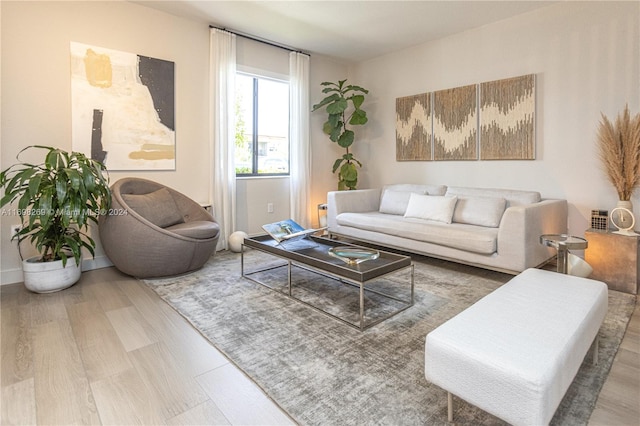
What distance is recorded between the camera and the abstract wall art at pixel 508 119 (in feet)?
12.2

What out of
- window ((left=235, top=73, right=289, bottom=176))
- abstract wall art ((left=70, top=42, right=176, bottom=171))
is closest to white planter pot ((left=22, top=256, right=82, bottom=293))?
abstract wall art ((left=70, top=42, right=176, bottom=171))

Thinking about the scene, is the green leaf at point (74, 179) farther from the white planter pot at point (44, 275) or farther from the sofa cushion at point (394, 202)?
the sofa cushion at point (394, 202)

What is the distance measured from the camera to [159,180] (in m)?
3.87

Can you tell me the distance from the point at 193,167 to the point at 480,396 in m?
3.78

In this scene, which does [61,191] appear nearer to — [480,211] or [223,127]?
[223,127]

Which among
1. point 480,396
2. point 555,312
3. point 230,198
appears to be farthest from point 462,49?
point 480,396

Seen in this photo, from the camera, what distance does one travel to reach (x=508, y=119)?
3.88 metres

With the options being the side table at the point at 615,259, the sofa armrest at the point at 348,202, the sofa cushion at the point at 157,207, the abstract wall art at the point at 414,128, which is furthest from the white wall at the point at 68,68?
the side table at the point at 615,259

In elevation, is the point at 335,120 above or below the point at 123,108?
above

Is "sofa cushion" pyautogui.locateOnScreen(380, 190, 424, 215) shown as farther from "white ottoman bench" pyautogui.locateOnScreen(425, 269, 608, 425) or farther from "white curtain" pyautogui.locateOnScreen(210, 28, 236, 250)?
"white ottoman bench" pyautogui.locateOnScreen(425, 269, 608, 425)

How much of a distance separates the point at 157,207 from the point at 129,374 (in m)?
2.01

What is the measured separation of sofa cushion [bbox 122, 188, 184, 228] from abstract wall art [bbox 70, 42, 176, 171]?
18.7 inches

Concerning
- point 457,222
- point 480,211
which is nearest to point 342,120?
point 457,222

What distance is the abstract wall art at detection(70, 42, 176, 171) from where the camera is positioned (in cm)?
334
